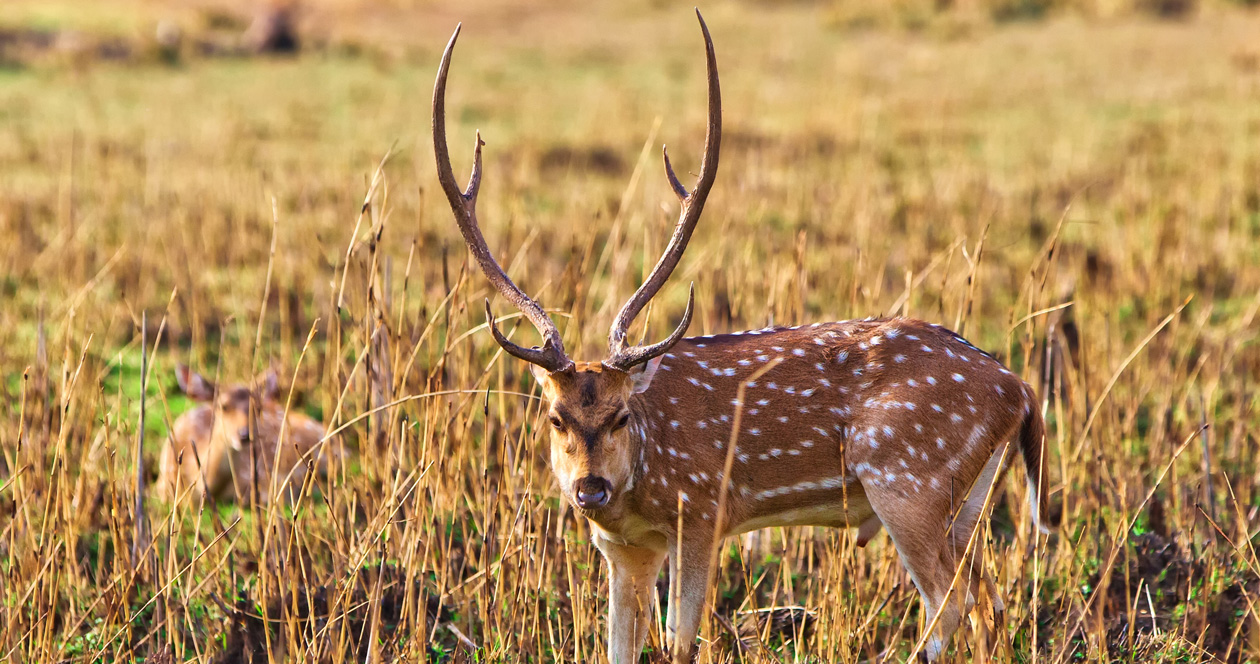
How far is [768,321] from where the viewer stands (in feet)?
15.7

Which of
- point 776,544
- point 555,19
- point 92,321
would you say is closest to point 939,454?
point 776,544

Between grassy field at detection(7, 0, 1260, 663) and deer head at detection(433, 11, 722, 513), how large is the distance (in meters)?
0.40

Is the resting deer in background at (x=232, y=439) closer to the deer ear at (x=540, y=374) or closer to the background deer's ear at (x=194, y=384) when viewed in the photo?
the background deer's ear at (x=194, y=384)

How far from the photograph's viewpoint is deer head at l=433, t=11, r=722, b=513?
3303 mm

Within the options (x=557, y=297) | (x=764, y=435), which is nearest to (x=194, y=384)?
(x=557, y=297)

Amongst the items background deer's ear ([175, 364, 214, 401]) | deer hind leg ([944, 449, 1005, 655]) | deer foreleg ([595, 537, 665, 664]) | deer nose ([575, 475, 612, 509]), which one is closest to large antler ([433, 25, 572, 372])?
deer nose ([575, 475, 612, 509])

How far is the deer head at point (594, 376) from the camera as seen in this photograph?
3.30 m

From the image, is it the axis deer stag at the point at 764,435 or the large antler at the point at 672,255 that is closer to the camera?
the large antler at the point at 672,255

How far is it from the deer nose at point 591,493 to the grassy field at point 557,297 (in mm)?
409

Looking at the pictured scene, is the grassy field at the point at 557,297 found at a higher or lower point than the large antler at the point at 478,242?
lower

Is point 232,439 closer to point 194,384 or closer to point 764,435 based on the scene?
point 194,384

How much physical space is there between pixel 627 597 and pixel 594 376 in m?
0.79

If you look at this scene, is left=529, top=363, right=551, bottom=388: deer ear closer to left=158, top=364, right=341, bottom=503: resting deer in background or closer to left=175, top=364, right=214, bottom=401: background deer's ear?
left=158, top=364, right=341, bottom=503: resting deer in background

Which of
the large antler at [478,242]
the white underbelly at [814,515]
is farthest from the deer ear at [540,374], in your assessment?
the white underbelly at [814,515]
